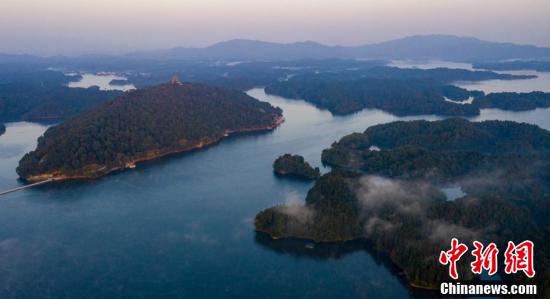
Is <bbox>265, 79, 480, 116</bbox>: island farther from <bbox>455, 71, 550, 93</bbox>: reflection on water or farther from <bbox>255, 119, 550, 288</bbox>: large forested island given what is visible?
<bbox>255, 119, 550, 288</bbox>: large forested island

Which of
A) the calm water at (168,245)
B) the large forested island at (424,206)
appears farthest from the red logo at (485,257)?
the calm water at (168,245)

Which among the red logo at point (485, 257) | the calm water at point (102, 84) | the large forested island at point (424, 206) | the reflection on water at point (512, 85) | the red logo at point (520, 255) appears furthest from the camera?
the calm water at point (102, 84)

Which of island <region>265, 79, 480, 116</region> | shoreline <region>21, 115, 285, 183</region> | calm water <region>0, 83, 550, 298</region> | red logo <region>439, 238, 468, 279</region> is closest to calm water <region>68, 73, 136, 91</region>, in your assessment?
island <region>265, 79, 480, 116</region>

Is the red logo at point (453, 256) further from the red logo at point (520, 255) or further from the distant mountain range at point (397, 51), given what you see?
the distant mountain range at point (397, 51)

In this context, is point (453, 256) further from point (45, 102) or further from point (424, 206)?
point (45, 102)

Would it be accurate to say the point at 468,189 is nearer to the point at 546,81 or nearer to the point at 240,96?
the point at 240,96

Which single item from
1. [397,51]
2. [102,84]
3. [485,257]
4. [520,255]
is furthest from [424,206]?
[397,51]
